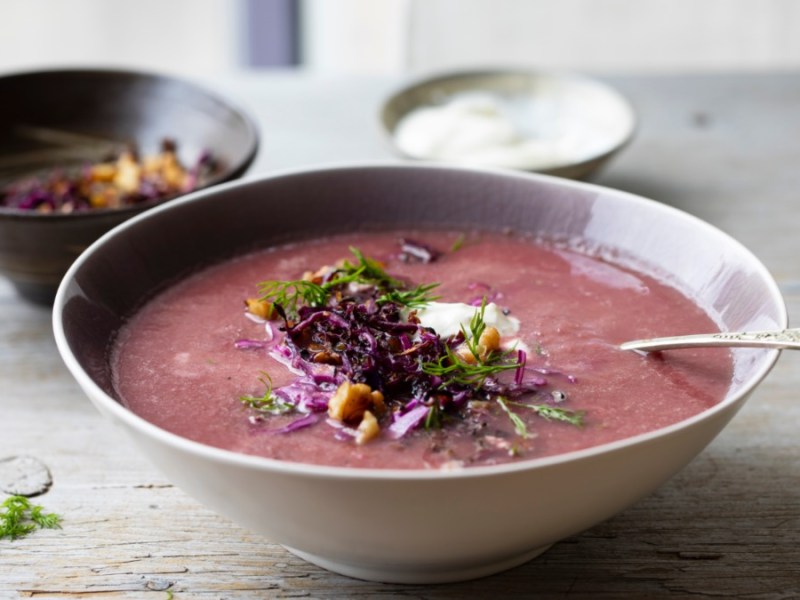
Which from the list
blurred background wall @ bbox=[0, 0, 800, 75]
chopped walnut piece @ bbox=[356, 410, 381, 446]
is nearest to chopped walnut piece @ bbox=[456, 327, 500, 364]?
chopped walnut piece @ bbox=[356, 410, 381, 446]

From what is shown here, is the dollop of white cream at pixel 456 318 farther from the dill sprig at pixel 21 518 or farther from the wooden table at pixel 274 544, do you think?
the dill sprig at pixel 21 518

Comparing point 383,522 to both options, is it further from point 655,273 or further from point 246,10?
point 246,10

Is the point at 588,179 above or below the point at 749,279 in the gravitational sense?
below

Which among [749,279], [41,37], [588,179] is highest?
[749,279]

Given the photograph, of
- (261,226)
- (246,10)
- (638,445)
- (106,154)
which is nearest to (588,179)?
(261,226)

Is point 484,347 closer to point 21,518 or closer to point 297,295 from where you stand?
point 297,295

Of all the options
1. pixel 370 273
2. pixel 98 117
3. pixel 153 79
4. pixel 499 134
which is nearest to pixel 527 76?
pixel 499 134

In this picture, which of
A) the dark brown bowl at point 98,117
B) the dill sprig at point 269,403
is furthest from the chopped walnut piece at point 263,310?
the dark brown bowl at point 98,117
